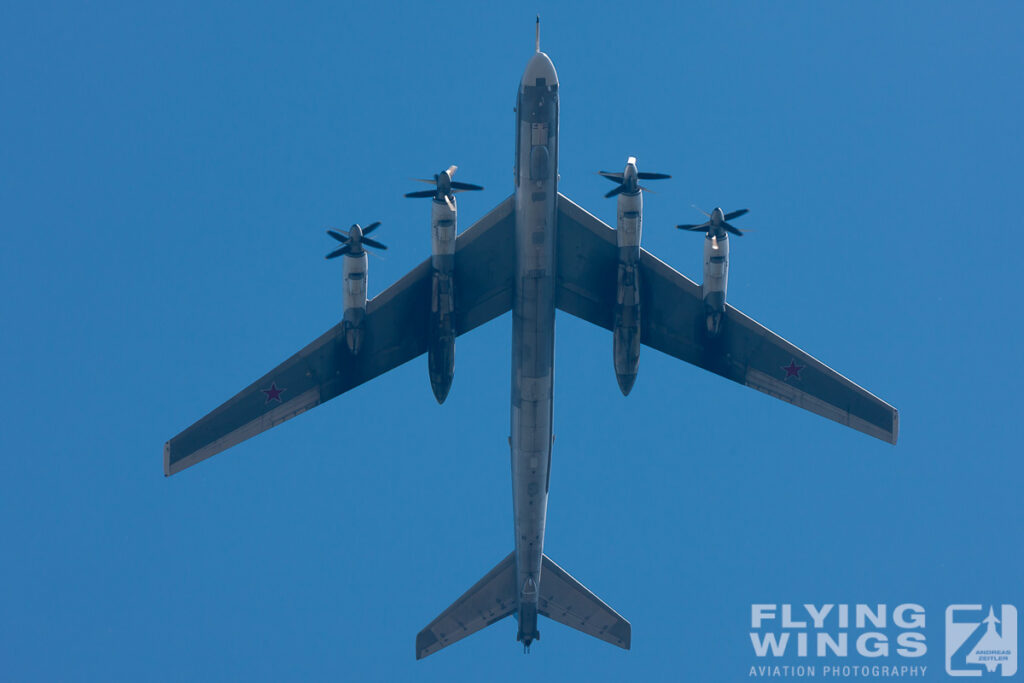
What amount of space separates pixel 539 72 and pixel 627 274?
7.11 meters

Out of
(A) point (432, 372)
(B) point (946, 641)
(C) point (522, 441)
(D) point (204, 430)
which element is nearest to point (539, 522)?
(C) point (522, 441)

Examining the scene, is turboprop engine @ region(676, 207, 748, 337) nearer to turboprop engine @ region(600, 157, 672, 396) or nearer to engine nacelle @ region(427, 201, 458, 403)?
turboprop engine @ region(600, 157, 672, 396)

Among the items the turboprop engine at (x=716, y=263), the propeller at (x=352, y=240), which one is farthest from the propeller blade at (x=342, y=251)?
the turboprop engine at (x=716, y=263)

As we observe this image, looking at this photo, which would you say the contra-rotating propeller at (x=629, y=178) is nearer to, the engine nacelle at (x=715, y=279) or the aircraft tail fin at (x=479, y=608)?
the engine nacelle at (x=715, y=279)

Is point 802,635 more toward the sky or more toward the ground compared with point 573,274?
more toward the ground

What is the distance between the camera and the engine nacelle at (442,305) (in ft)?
127

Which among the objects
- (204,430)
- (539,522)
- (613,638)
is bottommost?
(613,638)

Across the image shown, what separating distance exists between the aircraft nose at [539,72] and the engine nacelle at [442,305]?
187 inches

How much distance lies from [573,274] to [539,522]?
8.25 metres

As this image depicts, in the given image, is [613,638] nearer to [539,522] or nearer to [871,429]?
[539,522]

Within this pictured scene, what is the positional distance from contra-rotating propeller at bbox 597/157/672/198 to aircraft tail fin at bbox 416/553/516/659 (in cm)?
1370

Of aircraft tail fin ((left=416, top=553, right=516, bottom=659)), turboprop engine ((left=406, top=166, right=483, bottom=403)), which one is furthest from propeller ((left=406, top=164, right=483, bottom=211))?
aircraft tail fin ((left=416, top=553, right=516, bottom=659))

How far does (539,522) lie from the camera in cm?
4141

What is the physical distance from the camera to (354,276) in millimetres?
38875
